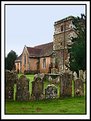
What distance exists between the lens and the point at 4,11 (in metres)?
6.66

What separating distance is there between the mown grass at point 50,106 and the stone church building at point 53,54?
60.9 ft

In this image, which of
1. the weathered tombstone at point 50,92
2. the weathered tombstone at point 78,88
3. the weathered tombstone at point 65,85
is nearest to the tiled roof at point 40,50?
the weathered tombstone at point 78,88

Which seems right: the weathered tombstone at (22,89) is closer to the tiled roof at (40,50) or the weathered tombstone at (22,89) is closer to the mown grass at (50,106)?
the mown grass at (50,106)

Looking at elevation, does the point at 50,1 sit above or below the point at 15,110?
above

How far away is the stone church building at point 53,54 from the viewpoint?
32.7 meters

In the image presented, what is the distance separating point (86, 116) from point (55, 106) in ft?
8.48

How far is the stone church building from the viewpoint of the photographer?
107 feet

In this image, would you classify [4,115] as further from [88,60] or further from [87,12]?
[87,12]

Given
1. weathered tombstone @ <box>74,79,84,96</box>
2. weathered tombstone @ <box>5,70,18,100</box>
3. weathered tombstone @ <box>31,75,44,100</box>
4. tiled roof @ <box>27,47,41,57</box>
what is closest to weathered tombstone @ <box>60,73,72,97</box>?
weathered tombstone @ <box>74,79,84,96</box>

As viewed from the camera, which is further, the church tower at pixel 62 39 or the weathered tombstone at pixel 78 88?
the church tower at pixel 62 39

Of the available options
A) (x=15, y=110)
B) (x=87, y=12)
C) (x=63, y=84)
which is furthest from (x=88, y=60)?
(x=63, y=84)

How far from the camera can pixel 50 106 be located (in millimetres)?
8984

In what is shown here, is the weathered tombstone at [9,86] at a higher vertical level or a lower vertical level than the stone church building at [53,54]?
lower

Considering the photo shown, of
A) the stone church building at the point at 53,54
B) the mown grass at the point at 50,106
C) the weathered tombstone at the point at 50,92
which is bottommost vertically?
the mown grass at the point at 50,106
